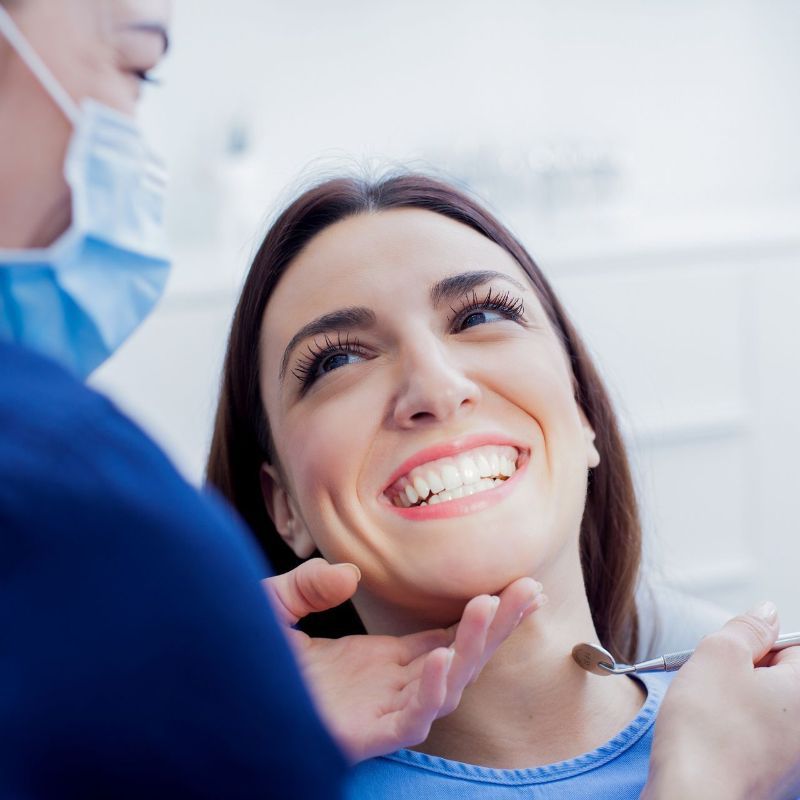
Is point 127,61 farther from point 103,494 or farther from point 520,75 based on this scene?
point 520,75

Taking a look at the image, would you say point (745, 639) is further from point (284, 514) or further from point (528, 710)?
point (284, 514)

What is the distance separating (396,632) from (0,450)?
0.82 m

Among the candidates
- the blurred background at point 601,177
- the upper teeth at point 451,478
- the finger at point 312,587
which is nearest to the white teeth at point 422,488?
the upper teeth at point 451,478

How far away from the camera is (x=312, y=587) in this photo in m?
1.11

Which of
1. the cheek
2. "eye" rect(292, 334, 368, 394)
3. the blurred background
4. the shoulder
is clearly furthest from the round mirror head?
the blurred background

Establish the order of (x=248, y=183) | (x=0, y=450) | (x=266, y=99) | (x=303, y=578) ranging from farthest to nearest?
(x=266, y=99), (x=248, y=183), (x=303, y=578), (x=0, y=450)

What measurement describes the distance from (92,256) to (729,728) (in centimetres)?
80

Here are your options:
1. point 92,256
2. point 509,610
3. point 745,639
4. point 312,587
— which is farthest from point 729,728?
point 92,256

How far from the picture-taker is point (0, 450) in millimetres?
529

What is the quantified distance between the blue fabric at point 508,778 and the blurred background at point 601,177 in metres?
1.36

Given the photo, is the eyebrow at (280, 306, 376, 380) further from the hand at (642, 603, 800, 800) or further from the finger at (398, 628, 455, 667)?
the hand at (642, 603, 800, 800)

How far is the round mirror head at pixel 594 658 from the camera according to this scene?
3.82 feet

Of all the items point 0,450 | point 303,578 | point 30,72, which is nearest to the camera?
point 0,450

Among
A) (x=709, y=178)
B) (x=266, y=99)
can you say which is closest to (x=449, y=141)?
(x=266, y=99)
